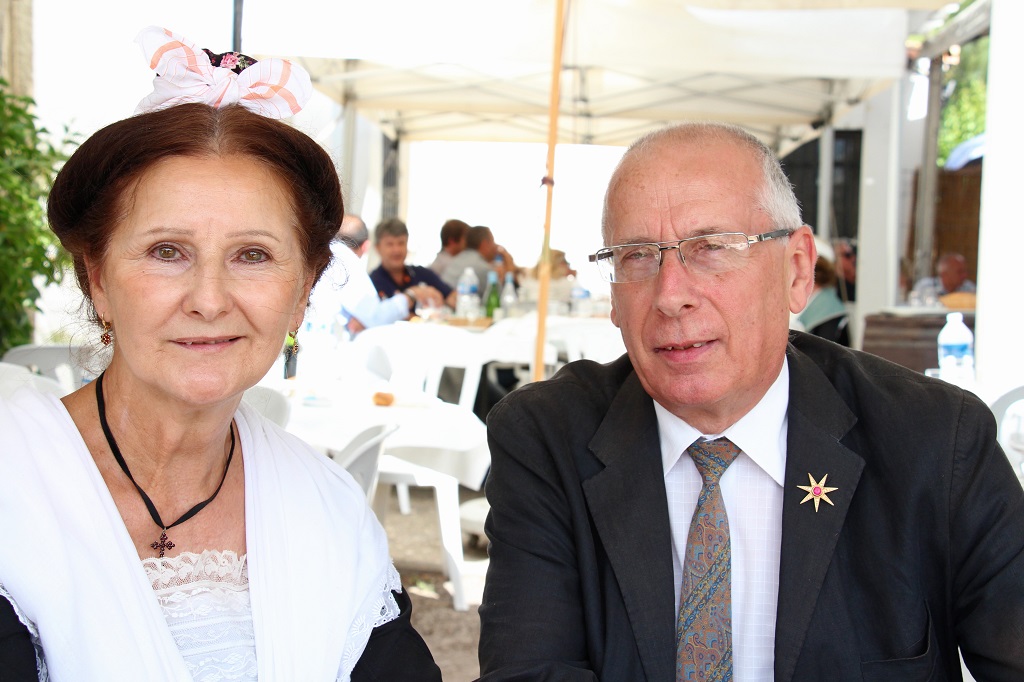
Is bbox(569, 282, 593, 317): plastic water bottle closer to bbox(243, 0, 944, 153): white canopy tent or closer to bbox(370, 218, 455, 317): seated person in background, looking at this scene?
bbox(370, 218, 455, 317): seated person in background

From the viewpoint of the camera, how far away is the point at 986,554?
1578 millimetres

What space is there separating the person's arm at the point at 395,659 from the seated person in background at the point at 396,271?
6.87 m

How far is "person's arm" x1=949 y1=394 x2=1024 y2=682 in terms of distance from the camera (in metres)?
1.54

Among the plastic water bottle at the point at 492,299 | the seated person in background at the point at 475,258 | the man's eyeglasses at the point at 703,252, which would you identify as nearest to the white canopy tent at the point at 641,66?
the man's eyeglasses at the point at 703,252

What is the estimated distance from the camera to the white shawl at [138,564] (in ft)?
4.39

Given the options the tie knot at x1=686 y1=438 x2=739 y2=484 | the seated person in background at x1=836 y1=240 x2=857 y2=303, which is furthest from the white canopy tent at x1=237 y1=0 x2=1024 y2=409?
the tie knot at x1=686 y1=438 x2=739 y2=484

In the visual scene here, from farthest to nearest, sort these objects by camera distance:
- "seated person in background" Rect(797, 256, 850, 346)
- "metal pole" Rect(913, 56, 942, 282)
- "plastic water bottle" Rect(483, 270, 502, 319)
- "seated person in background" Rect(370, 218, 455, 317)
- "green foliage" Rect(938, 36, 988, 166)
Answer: "green foliage" Rect(938, 36, 988, 166) → "metal pole" Rect(913, 56, 942, 282) → "plastic water bottle" Rect(483, 270, 502, 319) → "seated person in background" Rect(370, 218, 455, 317) → "seated person in background" Rect(797, 256, 850, 346)

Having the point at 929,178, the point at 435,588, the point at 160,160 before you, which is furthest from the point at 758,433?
the point at 929,178

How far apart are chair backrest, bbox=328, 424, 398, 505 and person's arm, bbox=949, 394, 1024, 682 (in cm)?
215

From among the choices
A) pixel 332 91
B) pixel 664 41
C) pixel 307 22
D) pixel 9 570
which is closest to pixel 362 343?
pixel 307 22

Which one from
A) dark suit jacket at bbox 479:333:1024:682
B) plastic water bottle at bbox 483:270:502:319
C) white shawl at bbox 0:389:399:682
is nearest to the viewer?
white shawl at bbox 0:389:399:682

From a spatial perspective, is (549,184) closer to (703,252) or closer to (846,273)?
(703,252)

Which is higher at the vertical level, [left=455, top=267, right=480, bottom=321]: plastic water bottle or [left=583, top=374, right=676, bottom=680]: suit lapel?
[left=455, top=267, right=480, bottom=321]: plastic water bottle

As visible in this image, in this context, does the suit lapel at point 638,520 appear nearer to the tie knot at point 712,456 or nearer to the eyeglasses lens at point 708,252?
the tie knot at point 712,456
